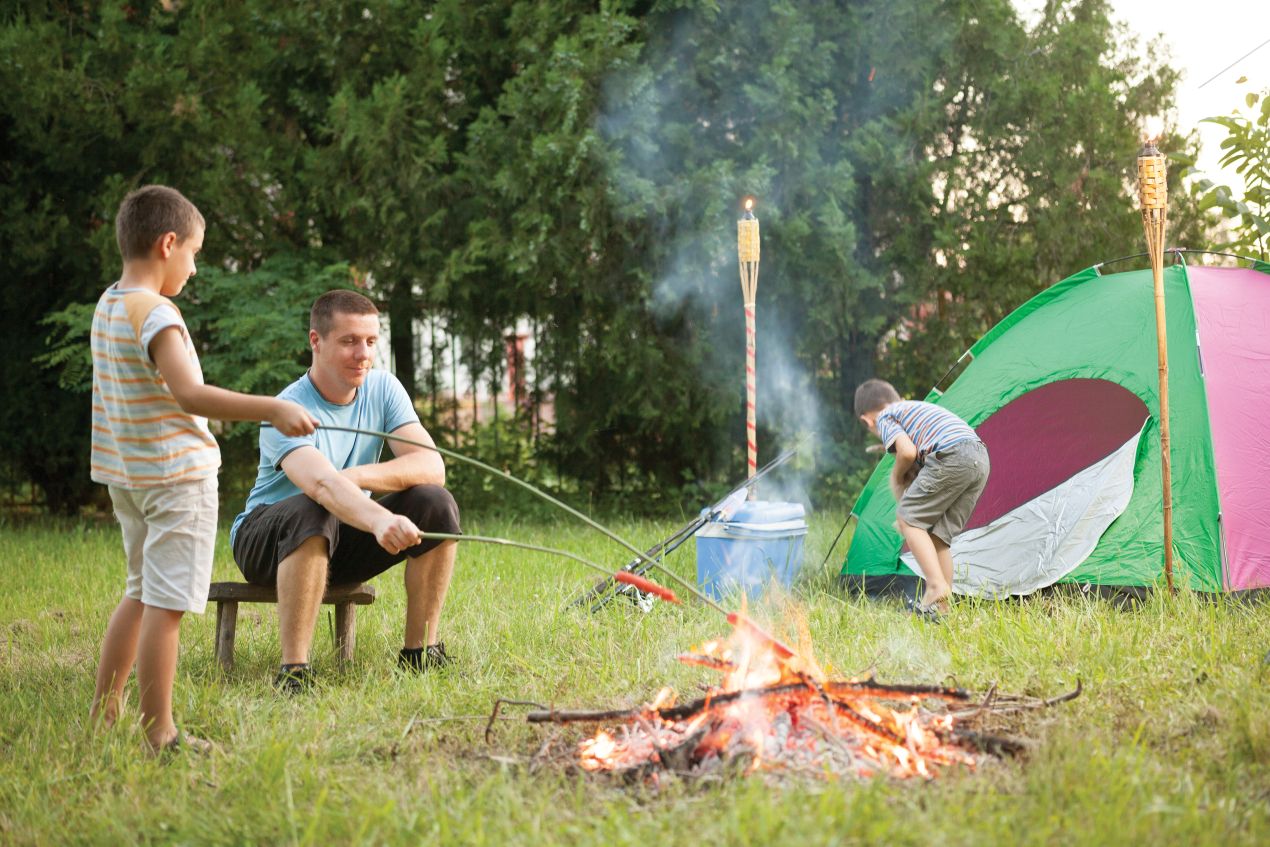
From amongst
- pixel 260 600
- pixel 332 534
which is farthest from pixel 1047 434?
pixel 260 600

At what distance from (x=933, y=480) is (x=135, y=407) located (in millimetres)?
2818

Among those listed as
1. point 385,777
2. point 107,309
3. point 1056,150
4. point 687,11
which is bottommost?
point 385,777

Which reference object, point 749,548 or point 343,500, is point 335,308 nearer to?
point 343,500

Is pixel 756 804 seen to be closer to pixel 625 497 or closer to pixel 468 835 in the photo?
pixel 468 835

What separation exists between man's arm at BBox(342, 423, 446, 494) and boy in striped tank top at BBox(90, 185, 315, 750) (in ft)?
1.84

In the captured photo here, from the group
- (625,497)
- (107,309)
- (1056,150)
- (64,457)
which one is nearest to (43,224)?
(64,457)

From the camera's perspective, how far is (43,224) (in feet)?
22.9

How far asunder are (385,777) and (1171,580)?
280 centimetres

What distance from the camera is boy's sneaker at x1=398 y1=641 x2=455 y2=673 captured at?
3324 millimetres

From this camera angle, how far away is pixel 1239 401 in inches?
165

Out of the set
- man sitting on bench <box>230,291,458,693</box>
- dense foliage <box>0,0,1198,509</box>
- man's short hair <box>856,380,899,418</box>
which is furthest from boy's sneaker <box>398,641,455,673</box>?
dense foliage <box>0,0,1198,509</box>

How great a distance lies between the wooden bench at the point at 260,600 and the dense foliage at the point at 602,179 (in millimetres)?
3204

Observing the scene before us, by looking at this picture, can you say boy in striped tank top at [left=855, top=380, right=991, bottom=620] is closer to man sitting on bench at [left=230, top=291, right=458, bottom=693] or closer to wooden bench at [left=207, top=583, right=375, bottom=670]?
man sitting on bench at [left=230, top=291, right=458, bottom=693]

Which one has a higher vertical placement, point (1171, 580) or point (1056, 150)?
point (1056, 150)
